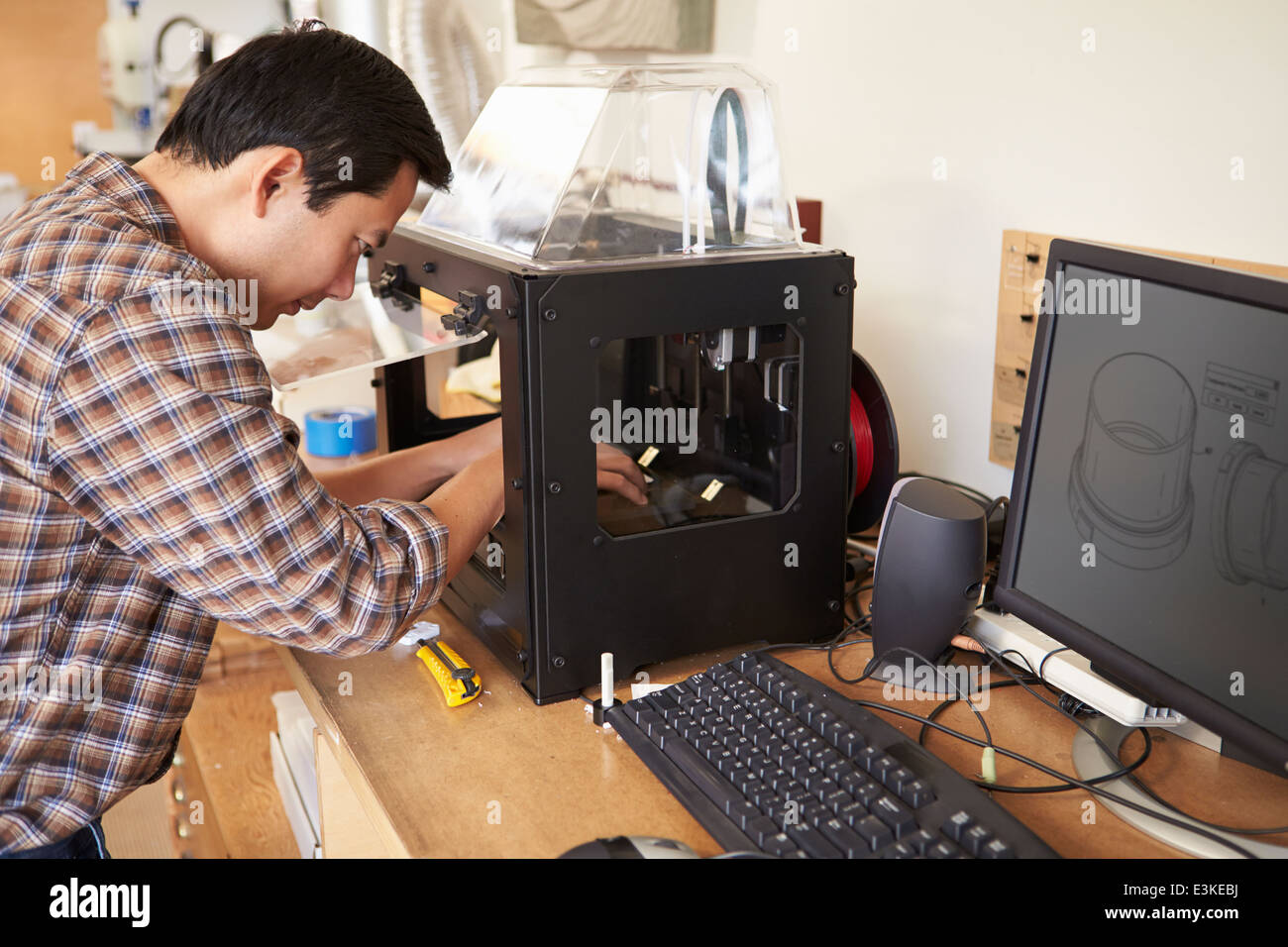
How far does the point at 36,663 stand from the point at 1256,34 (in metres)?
1.21

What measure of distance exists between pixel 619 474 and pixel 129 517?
1.39 ft

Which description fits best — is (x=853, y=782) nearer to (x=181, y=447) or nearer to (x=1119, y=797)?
(x=1119, y=797)

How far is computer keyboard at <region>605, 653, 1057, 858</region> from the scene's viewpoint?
75 centimetres

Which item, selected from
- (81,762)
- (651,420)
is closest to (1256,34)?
(651,420)

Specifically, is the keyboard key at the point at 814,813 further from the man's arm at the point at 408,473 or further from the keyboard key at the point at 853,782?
the man's arm at the point at 408,473

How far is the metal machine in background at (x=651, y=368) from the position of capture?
96 centimetres

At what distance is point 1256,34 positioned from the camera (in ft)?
3.35

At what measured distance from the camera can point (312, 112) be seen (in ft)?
3.06

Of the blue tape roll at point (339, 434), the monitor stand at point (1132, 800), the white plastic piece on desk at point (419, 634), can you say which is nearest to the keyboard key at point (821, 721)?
the monitor stand at point (1132, 800)

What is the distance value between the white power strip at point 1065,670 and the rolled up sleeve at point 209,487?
0.57 metres

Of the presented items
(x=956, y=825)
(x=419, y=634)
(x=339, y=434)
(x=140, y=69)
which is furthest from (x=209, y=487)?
(x=140, y=69)

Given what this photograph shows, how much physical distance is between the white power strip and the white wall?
1.16 ft

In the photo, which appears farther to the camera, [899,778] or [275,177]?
[275,177]
